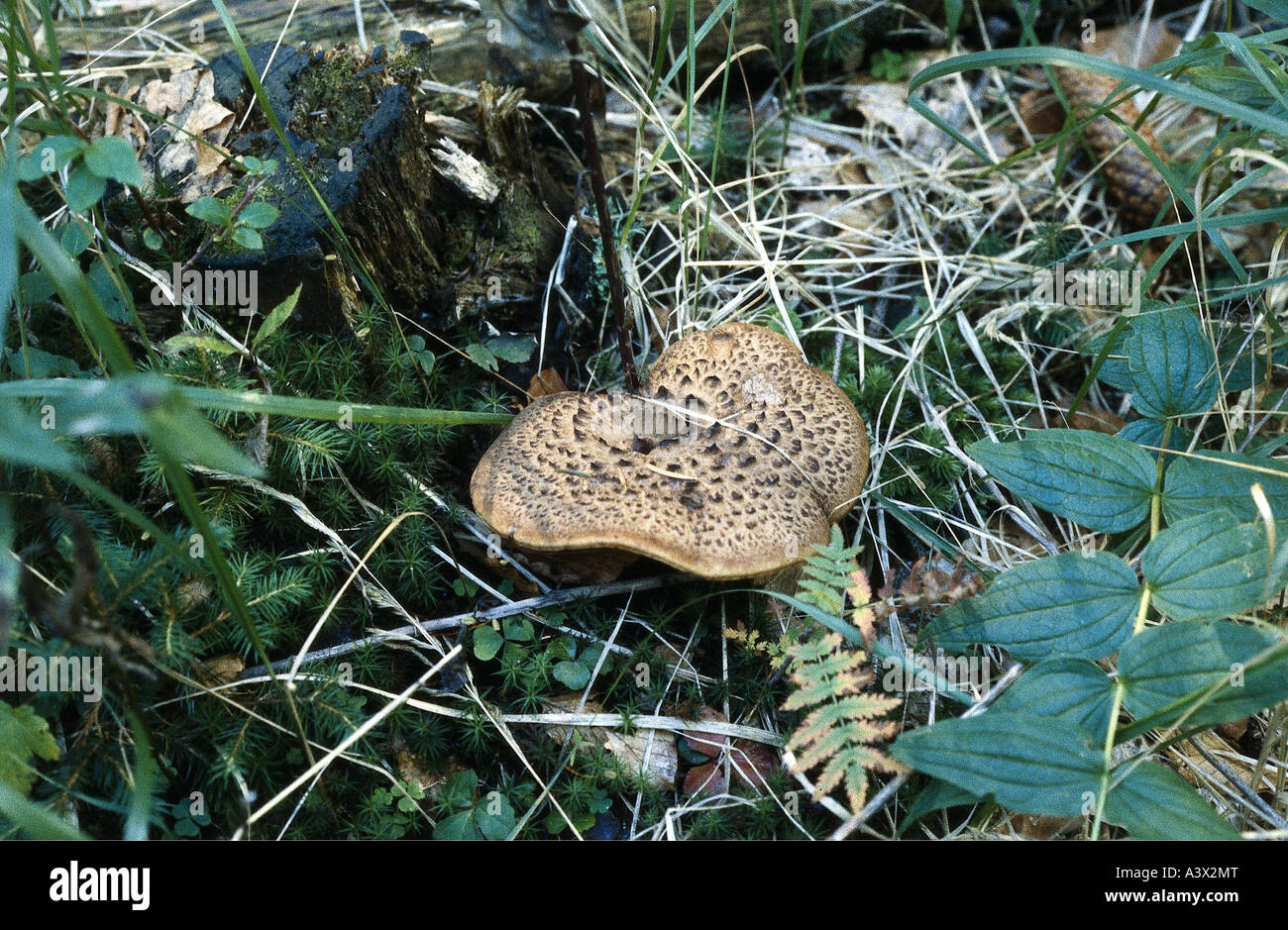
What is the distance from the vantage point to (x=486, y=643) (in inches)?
121

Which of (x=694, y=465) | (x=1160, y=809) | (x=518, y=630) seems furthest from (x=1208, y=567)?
(x=518, y=630)

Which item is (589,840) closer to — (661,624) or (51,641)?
(661,624)

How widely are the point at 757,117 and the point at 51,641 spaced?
417cm

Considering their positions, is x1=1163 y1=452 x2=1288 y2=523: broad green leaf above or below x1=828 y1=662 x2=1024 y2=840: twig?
above

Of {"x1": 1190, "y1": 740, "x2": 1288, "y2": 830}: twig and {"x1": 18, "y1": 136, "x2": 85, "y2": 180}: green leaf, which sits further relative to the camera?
{"x1": 1190, "y1": 740, "x2": 1288, "y2": 830}: twig

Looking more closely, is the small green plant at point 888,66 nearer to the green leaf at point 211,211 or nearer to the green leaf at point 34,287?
the green leaf at point 211,211

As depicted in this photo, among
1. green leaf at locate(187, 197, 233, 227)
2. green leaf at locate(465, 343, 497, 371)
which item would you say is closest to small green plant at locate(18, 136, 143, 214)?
green leaf at locate(187, 197, 233, 227)

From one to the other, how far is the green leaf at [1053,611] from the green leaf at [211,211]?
106 inches

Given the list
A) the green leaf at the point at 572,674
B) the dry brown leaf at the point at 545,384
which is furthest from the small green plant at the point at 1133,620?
the dry brown leaf at the point at 545,384

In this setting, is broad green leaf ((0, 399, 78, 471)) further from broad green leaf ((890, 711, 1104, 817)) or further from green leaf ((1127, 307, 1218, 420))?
green leaf ((1127, 307, 1218, 420))

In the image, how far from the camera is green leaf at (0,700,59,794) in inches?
94.5

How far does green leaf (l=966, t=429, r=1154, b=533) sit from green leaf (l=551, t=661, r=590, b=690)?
61.0 inches

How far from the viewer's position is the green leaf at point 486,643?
3043 mm
